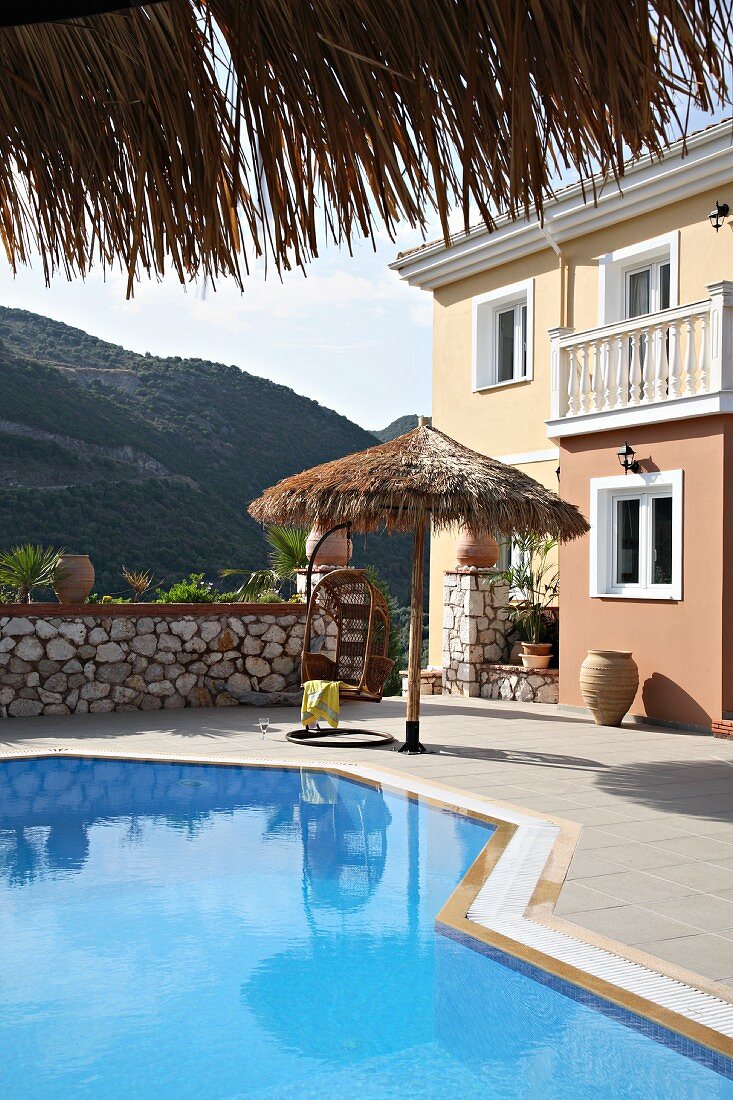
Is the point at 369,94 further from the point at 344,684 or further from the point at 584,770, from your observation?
the point at 344,684

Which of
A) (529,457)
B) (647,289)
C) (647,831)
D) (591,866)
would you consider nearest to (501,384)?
(529,457)

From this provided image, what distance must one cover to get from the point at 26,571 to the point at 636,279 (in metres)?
9.62

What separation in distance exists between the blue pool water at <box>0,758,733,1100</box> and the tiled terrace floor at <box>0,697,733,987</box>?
772mm

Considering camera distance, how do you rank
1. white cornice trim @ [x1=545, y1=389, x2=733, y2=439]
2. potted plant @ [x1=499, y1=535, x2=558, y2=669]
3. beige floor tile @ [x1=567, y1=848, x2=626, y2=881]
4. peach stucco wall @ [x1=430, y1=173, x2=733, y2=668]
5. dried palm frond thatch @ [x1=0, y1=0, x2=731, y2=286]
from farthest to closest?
1. potted plant @ [x1=499, y1=535, x2=558, y2=669]
2. peach stucco wall @ [x1=430, y1=173, x2=733, y2=668]
3. white cornice trim @ [x1=545, y1=389, x2=733, y2=439]
4. beige floor tile @ [x1=567, y1=848, x2=626, y2=881]
5. dried palm frond thatch @ [x1=0, y1=0, x2=731, y2=286]

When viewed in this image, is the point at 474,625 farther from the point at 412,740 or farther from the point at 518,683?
the point at 412,740

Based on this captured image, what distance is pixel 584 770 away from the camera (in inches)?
397

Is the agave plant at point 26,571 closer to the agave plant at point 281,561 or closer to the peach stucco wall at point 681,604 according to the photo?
the agave plant at point 281,561

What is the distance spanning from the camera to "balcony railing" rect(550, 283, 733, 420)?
12328mm

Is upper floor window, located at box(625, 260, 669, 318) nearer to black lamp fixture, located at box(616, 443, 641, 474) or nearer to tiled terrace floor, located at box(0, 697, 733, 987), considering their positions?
black lamp fixture, located at box(616, 443, 641, 474)

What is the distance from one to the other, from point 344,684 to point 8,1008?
754 cm

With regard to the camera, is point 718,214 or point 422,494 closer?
point 422,494

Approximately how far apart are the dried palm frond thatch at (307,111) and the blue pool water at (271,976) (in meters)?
3.28

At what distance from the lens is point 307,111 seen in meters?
3.20

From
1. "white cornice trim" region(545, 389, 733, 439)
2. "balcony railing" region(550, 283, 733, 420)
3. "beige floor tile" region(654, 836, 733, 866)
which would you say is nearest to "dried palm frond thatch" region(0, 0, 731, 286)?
"beige floor tile" region(654, 836, 733, 866)
